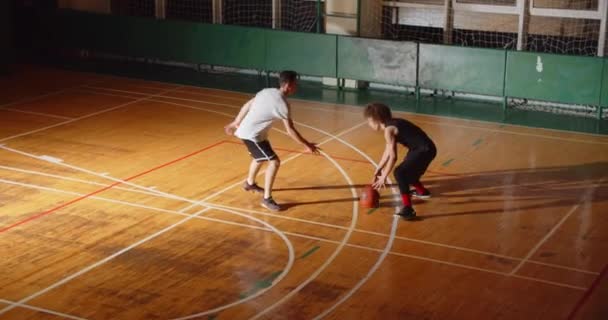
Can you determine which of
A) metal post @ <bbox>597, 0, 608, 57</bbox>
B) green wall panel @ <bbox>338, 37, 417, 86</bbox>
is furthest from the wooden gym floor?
metal post @ <bbox>597, 0, 608, 57</bbox>

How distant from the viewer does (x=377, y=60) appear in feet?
63.2

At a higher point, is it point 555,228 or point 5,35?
point 5,35

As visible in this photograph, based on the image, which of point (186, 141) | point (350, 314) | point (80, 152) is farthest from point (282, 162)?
point (350, 314)

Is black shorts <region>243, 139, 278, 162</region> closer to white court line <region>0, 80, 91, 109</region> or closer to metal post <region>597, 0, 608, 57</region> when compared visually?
white court line <region>0, 80, 91, 109</region>

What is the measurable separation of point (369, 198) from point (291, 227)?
1.23m

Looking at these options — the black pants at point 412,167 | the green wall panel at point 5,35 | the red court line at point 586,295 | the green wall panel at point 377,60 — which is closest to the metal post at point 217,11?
the green wall panel at point 377,60

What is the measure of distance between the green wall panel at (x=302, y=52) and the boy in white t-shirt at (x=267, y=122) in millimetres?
7389

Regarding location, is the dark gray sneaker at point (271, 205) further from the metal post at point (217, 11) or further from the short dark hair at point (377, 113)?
the metal post at point (217, 11)

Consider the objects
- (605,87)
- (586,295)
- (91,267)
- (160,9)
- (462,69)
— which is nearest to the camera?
(586,295)

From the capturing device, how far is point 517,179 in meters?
13.7

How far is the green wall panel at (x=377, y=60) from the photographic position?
1895cm

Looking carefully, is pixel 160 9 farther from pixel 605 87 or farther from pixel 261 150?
pixel 261 150

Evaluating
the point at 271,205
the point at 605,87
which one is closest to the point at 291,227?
the point at 271,205

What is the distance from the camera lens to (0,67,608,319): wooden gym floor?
970 centimetres
